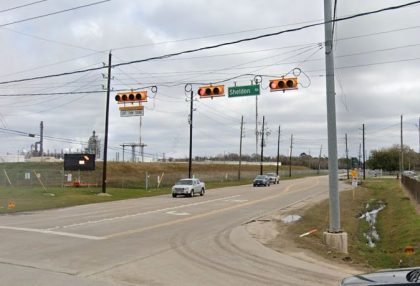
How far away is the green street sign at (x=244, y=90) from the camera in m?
22.1

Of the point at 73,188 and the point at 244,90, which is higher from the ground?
the point at 244,90

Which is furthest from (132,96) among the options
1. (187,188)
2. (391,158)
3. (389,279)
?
(391,158)

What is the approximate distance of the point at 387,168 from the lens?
169 meters

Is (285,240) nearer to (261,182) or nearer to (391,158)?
→ (261,182)

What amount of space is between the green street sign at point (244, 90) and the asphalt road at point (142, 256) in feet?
18.6

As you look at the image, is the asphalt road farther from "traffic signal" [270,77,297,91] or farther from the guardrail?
the guardrail

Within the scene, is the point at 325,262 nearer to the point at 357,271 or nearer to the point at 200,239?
the point at 357,271

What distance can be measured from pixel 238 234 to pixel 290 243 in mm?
2374

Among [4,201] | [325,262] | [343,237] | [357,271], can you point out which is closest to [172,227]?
[343,237]

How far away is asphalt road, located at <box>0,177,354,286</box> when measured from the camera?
9742 millimetres

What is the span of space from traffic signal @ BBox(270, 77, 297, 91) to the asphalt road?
5.62 meters

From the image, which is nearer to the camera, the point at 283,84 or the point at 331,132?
the point at 331,132

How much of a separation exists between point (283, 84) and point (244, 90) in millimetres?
2958

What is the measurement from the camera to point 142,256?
490 inches
